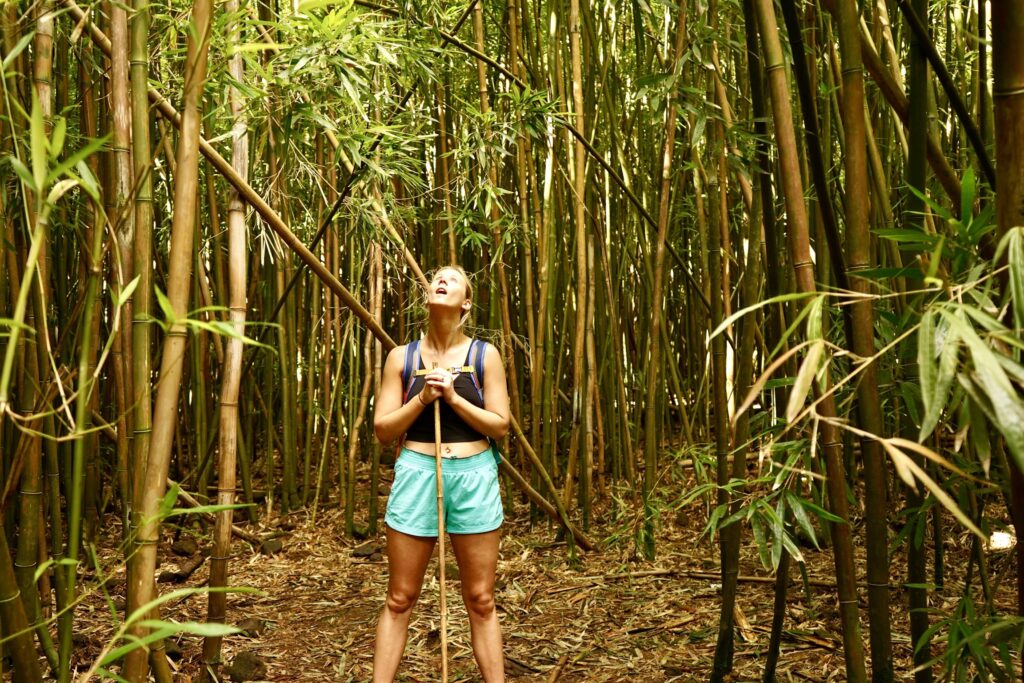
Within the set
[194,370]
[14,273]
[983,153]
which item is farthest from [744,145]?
[194,370]

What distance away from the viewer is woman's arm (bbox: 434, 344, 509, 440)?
187 cm

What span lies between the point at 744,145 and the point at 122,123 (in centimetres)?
150

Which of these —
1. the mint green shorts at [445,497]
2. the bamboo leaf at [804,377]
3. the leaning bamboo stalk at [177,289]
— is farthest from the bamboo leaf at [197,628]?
the mint green shorts at [445,497]

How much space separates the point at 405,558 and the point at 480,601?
205mm

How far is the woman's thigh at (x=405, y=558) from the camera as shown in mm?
1937

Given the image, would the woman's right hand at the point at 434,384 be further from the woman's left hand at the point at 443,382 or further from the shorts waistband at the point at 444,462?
the shorts waistband at the point at 444,462

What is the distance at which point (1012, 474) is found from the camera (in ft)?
3.33

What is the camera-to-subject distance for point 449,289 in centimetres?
196

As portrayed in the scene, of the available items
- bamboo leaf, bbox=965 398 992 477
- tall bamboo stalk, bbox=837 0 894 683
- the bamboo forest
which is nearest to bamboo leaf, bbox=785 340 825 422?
the bamboo forest

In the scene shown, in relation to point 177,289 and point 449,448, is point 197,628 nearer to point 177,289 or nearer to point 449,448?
point 177,289

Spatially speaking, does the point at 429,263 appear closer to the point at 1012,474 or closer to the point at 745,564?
the point at 745,564

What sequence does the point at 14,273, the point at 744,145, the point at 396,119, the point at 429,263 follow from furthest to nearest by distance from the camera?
the point at 429,263, the point at 396,119, the point at 744,145, the point at 14,273

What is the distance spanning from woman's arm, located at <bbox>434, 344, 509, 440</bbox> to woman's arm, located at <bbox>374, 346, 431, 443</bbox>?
66mm

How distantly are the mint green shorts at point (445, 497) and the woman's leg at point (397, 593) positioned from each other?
1.3 inches
